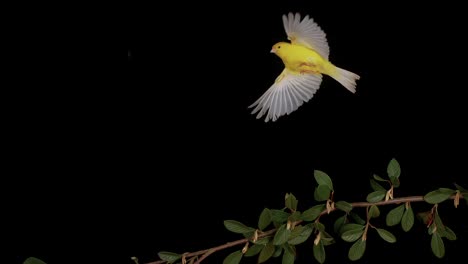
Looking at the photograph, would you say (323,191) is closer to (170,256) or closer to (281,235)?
(281,235)

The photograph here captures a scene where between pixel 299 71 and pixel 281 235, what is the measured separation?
42 centimetres

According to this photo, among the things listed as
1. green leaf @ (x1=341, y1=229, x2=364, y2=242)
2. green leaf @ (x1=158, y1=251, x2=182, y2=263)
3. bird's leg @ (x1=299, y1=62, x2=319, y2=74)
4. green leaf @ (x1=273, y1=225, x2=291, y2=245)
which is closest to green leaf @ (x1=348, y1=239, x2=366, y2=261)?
green leaf @ (x1=341, y1=229, x2=364, y2=242)

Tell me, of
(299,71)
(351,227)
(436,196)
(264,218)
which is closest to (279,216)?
(264,218)

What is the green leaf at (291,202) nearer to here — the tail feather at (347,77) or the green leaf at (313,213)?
the green leaf at (313,213)

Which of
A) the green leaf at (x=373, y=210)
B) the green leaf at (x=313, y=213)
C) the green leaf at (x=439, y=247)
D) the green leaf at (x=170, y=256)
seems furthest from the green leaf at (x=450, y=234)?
the green leaf at (x=170, y=256)

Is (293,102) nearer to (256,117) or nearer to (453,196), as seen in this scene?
(256,117)

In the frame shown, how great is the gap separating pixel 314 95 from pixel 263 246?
380 mm

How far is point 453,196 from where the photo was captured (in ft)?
3.61

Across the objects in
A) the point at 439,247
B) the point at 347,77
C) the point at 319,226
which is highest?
the point at 347,77

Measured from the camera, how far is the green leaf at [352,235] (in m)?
1.08

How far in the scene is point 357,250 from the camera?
1088 millimetres

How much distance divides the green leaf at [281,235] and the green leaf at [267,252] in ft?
0.15

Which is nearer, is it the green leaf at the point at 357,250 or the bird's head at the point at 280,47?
the green leaf at the point at 357,250

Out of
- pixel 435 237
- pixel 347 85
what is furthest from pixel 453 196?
pixel 347 85
